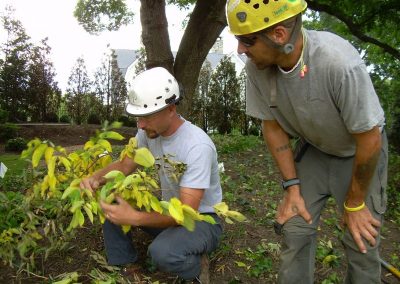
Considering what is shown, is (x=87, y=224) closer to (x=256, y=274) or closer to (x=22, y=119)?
(x=256, y=274)

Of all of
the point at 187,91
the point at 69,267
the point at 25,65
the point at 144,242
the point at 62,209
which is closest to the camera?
the point at 62,209

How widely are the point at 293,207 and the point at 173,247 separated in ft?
2.61

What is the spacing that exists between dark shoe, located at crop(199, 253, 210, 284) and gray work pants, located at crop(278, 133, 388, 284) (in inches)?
26.7

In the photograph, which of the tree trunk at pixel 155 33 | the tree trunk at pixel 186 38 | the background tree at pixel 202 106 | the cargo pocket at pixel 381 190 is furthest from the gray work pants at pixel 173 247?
the background tree at pixel 202 106

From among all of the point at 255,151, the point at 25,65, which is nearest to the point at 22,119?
→ the point at 25,65

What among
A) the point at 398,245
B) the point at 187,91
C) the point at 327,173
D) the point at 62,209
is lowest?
the point at 398,245

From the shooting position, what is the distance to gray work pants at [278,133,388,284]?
96.7 inches

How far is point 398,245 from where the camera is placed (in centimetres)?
436

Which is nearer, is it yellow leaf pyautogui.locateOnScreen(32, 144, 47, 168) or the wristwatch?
yellow leaf pyautogui.locateOnScreen(32, 144, 47, 168)

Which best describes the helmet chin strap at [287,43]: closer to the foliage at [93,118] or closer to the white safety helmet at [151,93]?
the white safety helmet at [151,93]

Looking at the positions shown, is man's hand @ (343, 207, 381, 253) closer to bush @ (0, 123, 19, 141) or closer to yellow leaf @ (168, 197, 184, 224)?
yellow leaf @ (168, 197, 184, 224)

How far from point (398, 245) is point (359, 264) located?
7.15ft

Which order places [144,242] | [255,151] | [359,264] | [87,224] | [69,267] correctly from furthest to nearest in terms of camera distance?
[255,151]
[87,224]
[144,242]
[69,267]
[359,264]

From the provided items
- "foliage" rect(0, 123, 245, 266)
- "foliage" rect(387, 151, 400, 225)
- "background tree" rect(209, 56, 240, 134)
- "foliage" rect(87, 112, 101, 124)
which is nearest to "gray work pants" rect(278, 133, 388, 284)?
"foliage" rect(0, 123, 245, 266)
